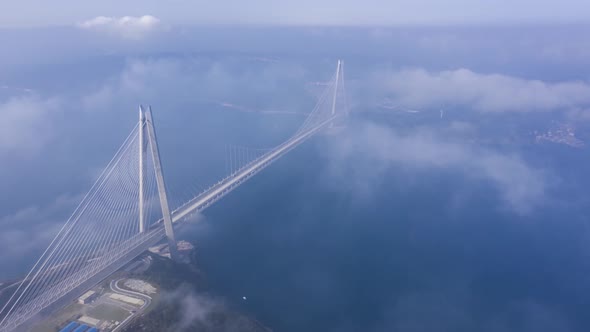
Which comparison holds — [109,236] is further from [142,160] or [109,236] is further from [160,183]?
[142,160]

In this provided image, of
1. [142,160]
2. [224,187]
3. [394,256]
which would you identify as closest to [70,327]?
[142,160]

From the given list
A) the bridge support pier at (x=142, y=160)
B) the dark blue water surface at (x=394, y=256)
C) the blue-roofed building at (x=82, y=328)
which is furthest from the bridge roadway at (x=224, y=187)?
the blue-roofed building at (x=82, y=328)

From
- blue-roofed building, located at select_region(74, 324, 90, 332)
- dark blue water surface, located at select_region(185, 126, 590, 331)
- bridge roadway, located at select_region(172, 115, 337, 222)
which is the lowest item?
dark blue water surface, located at select_region(185, 126, 590, 331)

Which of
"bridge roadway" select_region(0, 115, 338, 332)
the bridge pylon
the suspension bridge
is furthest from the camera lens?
the bridge pylon

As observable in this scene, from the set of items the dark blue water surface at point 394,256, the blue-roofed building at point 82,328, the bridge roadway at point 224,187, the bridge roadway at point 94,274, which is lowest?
the dark blue water surface at point 394,256

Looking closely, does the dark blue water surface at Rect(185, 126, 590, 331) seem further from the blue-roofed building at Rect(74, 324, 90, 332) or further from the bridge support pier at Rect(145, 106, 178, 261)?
the blue-roofed building at Rect(74, 324, 90, 332)

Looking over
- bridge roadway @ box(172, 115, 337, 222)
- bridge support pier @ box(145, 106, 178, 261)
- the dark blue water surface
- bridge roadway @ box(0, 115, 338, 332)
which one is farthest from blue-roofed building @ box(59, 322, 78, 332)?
bridge roadway @ box(172, 115, 337, 222)

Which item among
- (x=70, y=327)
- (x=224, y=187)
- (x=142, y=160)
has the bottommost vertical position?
(x=70, y=327)

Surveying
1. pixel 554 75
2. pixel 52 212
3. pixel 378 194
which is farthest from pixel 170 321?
pixel 554 75

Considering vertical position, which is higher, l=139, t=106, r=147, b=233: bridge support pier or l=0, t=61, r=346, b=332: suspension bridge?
l=139, t=106, r=147, b=233: bridge support pier

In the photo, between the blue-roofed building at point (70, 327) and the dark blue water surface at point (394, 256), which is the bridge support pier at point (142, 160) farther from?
the blue-roofed building at point (70, 327)

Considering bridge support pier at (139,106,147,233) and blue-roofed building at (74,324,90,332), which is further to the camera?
bridge support pier at (139,106,147,233)
